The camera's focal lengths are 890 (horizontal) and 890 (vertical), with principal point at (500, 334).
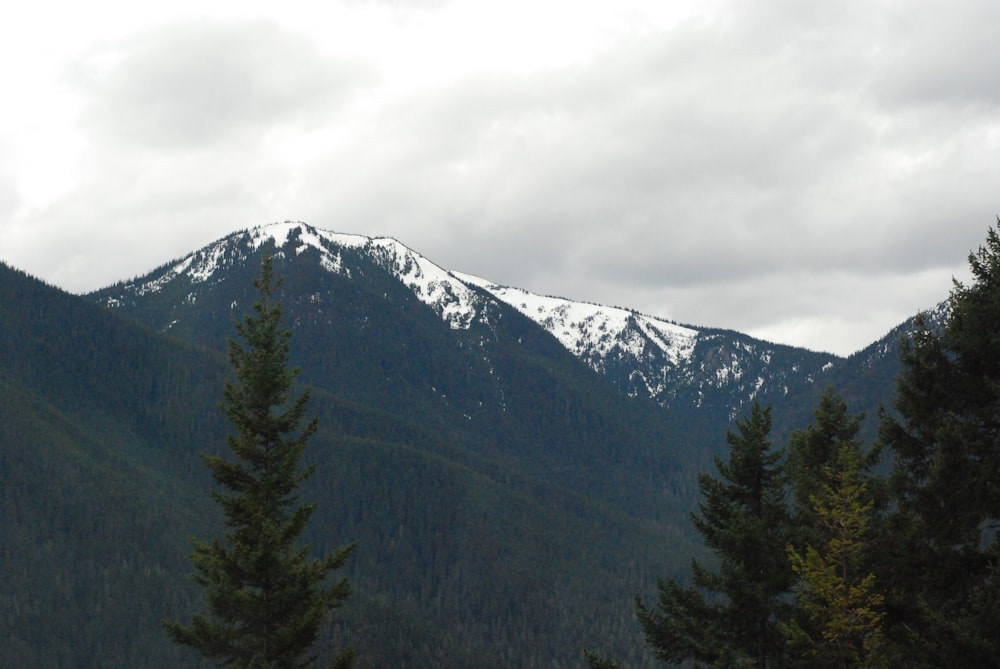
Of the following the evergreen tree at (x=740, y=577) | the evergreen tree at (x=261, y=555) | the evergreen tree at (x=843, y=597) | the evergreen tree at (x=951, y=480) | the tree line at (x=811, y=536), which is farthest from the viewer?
the evergreen tree at (x=740, y=577)

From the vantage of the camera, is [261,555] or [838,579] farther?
[261,555]

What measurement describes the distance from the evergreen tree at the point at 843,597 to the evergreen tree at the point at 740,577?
3722mm

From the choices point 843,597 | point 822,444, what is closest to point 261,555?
point 843,597

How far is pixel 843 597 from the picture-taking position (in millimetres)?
21750

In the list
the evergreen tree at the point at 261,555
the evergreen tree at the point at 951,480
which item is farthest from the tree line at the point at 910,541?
the evergreen tree at the point at 261,555

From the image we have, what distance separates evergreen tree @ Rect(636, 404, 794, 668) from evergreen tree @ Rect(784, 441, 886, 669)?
372 centimetres

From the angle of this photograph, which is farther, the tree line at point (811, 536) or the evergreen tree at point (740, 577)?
the evergreen tree at point (740, 577)

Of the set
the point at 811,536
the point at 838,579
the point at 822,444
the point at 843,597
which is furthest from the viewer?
the point at 822,444

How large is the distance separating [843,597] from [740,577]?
6313 mm

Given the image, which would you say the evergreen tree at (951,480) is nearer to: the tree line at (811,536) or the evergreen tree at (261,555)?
the tree line at (811,536)

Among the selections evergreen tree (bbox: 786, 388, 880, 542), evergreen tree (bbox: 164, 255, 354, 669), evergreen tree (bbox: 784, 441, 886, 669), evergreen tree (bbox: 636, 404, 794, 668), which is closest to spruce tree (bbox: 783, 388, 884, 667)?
evergreen tree (bbox: 784, 441, 886, 669)

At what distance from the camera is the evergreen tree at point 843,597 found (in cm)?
2138

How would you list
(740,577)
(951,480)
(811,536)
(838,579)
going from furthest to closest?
(740,577) < (811,536) < (838,579) < (951,480)

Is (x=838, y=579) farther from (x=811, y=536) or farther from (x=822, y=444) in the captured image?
(x=822, y=444)
